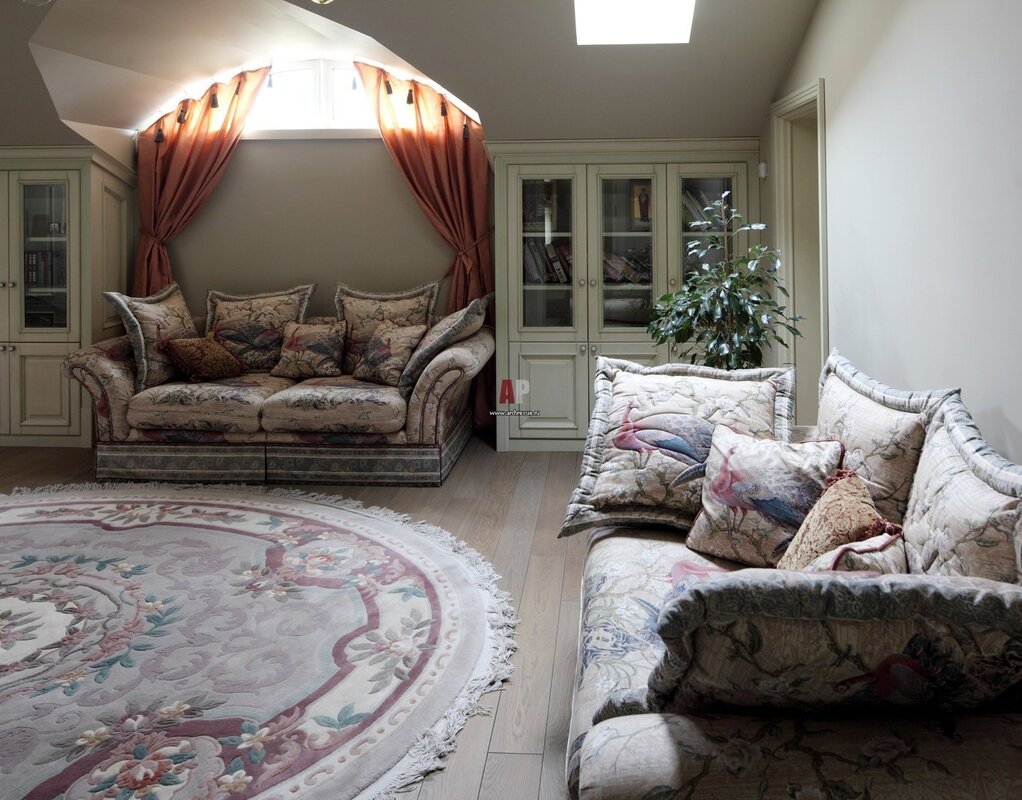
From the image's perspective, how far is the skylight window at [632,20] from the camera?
A: 15.1 ft

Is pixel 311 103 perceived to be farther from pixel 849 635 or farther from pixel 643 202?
pixel 849 635

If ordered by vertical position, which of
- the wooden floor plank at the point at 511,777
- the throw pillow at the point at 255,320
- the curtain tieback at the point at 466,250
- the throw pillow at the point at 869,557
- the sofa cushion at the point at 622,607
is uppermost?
the curtain tieback at the point at 466,250

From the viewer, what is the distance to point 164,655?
2602 millimetres

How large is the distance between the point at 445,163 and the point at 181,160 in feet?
5.43

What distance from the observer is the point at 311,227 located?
584cm

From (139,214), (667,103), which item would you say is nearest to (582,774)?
(667,103)

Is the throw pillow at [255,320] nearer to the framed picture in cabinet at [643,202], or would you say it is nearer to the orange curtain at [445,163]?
the orange curtain at [445,163]

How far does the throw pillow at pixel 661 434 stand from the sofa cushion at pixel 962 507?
682mm

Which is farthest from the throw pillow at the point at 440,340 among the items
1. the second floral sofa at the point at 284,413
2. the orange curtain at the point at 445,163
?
the orange curtain at the point at 445,163

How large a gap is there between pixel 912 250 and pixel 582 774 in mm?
2181

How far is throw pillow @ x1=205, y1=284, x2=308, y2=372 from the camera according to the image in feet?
17.7

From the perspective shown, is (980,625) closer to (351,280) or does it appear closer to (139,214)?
(351,280)

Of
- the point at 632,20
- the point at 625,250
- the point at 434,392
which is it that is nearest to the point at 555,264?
the point at 625,250

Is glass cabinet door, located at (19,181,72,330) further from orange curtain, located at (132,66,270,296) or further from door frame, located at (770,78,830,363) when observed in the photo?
door frame, located at (770,78,830,363)
